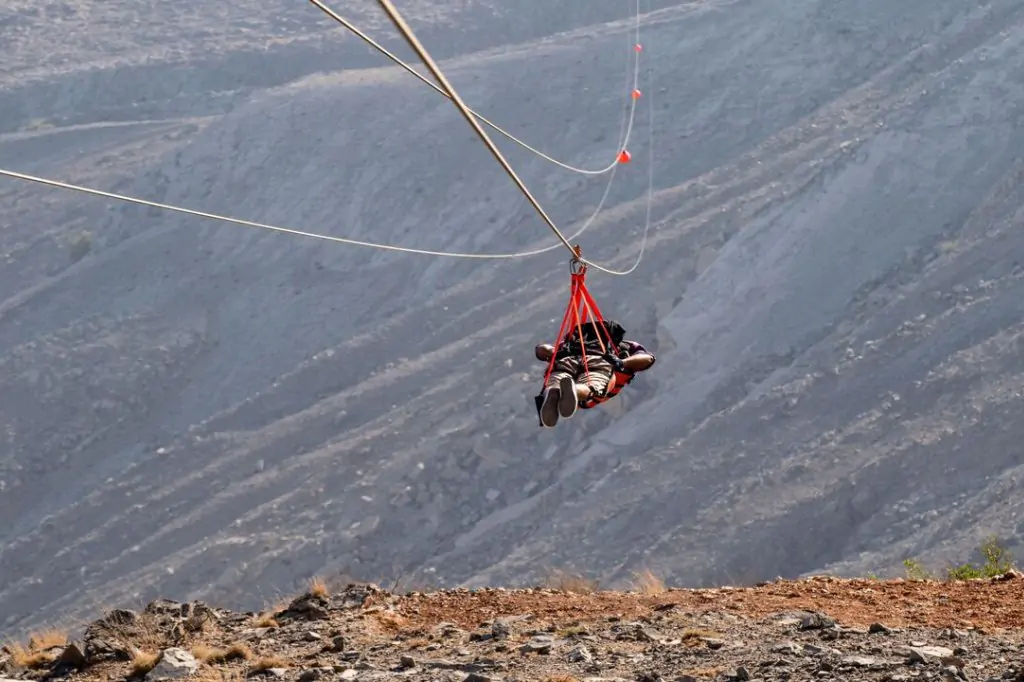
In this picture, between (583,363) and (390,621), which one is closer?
(390,621)

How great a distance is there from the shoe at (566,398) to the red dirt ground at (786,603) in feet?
6.01

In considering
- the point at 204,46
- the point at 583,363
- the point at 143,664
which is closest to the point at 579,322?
the point at 583,363

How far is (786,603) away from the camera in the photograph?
14.2m

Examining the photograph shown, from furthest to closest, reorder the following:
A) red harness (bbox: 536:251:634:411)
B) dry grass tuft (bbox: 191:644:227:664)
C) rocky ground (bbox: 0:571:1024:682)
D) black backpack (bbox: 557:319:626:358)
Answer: black backpack (bbox: 557:319:626:358)
red harness (bbox: 536:251:634:411)
dry grass tuft (bbox: 191:644:227:664)
rocky ground (bbox: 0:571:1024:682)

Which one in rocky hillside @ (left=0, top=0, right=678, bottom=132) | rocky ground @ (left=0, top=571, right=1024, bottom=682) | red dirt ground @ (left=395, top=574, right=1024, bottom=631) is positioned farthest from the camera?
rocky hillside @ (left=0, top=0, right=678, bottom=132)

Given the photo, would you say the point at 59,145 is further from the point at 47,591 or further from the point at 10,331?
the point at 47,591

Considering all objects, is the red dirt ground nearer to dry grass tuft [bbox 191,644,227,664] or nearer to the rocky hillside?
dry grass tuft [bbox 191,644,227,664]

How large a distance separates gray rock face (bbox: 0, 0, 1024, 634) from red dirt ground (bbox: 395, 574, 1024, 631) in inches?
711

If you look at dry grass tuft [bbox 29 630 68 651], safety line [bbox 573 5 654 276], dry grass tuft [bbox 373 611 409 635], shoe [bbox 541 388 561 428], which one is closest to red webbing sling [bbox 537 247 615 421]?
shoe [bbox 541 388 561 428]

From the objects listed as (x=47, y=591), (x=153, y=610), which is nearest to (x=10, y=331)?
(x=47, y=591)

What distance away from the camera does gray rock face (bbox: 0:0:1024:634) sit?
37219mm

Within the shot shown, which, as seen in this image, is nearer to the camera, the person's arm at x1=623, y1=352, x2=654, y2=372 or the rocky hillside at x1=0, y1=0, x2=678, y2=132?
the person's arm at x1=623, y1=352, x2=654, y2=372

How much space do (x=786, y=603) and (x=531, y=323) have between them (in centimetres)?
3007

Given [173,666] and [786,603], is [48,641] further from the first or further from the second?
[786,603]
